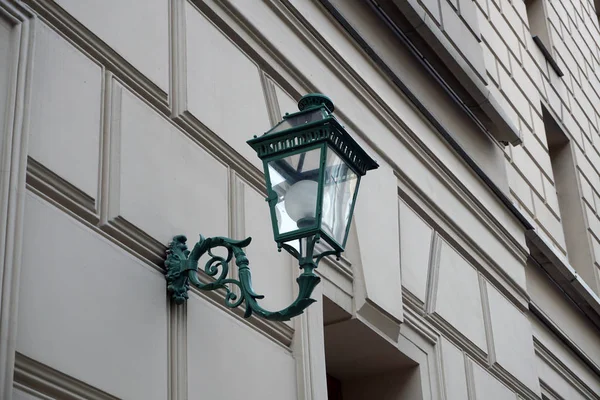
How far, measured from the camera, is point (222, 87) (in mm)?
6082

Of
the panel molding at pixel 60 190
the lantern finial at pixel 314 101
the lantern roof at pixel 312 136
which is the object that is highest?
the lantern finial at pixel 314 101

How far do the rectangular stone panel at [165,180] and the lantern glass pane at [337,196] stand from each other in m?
0.86

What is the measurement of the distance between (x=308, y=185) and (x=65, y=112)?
39.8 inches

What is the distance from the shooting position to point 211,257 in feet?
17.7

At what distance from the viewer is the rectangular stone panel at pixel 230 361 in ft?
17.1

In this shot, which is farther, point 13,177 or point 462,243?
point 462,243

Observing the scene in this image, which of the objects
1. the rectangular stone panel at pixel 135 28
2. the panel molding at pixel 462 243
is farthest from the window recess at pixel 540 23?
the rectangular stone panel at pixel 135 28

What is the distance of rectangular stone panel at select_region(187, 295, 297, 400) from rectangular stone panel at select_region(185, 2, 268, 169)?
37.2 inches

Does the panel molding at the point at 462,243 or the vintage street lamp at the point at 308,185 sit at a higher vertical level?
the panel molding at the point at 462,243

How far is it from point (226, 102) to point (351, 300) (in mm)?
1413

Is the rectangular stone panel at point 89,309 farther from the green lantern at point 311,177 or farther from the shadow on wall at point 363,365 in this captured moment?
the shadow on wall at point 363,365

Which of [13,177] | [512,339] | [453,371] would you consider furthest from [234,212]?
[512,339]

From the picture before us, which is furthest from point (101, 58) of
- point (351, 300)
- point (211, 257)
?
point (351, 300)

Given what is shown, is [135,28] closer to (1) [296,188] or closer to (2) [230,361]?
(1) [296,188]
